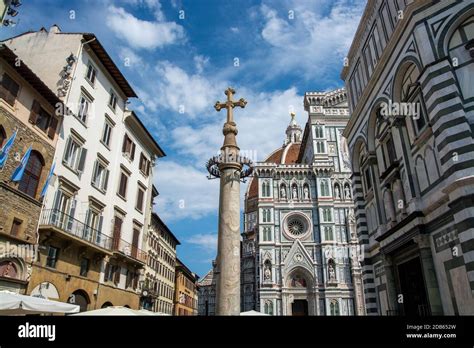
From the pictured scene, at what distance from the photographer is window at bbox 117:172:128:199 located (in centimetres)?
2692

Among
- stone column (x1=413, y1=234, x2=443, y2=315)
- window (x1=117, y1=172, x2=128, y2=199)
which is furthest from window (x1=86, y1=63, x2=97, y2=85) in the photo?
stone column (x1=413, y1=234, x2=443, y2=315)

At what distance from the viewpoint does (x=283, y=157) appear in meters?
85.2

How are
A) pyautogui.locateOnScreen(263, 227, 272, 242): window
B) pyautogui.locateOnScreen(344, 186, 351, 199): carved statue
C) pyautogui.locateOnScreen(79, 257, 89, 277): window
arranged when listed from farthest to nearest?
pyautogui.locateOnScreen(344, 186, 351, 199): carved statue < pyautogui.locateOnScreen(263, 227, 272, 242): window < pyautogui.locateOnScreen(79, 257, 89, 277): window

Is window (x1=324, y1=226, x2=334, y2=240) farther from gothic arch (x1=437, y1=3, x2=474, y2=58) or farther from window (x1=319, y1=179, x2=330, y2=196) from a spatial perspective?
gothic arch (x1=437, y1=3, x2=474, y2=58)

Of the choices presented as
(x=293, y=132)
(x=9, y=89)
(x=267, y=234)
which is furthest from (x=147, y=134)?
(x=293, y=132)

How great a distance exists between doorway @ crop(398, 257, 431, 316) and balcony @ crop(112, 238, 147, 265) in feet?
59.2

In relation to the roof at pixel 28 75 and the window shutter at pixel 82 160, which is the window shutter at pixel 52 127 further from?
the window shutter at pixel 82 160

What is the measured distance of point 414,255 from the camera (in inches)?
545

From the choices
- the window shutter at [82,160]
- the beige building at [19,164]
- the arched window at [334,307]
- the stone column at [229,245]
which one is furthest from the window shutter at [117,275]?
the arched window at [334,307]

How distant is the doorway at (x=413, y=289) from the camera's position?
43.9 ft

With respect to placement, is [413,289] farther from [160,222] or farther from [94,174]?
[160,222]

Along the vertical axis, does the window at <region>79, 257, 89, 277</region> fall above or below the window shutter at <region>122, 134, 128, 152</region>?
below
